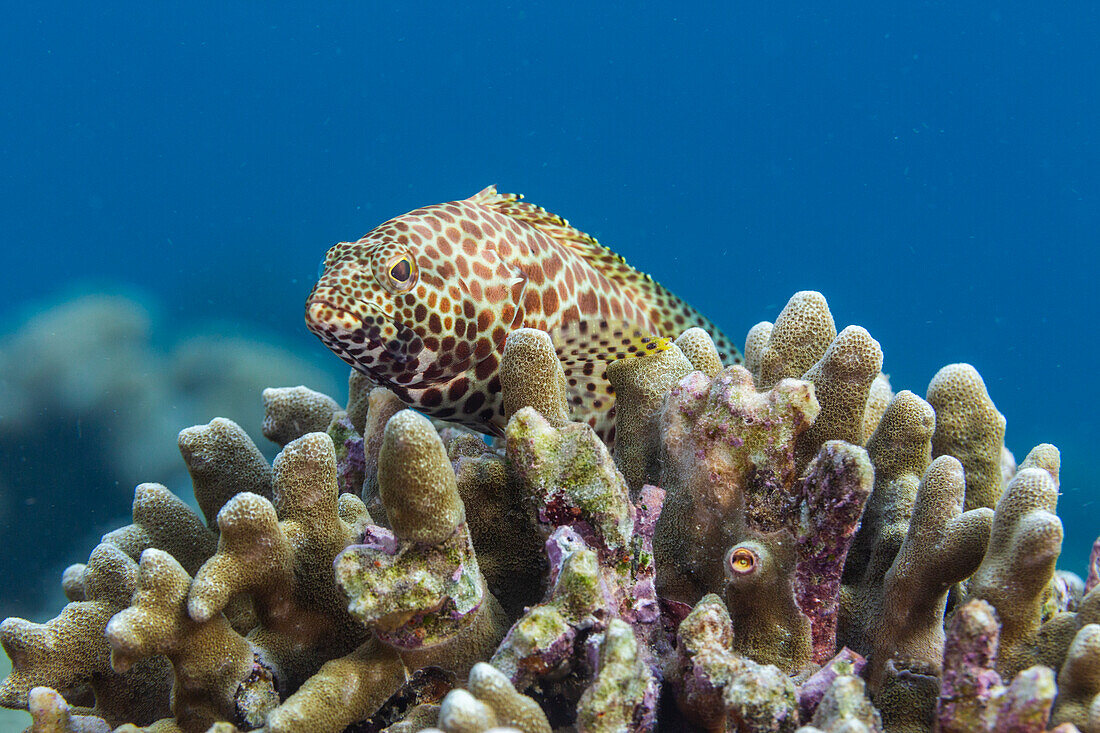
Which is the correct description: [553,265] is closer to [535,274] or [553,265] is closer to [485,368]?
[535,274]

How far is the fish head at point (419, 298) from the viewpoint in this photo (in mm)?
2820

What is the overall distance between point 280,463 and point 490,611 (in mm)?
806

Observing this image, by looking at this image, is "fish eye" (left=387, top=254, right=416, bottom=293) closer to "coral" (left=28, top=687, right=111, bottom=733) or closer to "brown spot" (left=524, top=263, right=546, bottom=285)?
"brown spot" (left=524, top=263, right=546, bottom=285)

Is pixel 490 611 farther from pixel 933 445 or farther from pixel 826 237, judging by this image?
pixel 826 237

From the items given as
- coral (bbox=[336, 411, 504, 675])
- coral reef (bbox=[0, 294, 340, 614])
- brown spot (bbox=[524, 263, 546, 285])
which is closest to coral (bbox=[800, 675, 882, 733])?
coral (bbox=[336, 411, 504, 675])

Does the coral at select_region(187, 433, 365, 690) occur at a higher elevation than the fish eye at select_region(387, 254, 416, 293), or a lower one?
lower

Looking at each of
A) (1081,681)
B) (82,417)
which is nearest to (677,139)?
(82,417)

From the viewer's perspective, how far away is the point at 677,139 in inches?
3971

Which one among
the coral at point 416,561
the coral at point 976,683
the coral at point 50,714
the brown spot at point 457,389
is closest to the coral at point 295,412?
the brown spot at point 457,389

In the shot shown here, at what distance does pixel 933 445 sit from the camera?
2.69m

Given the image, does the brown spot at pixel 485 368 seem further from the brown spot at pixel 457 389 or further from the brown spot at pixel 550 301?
the brown spot at pixel 550 301

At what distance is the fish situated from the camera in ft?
9.44

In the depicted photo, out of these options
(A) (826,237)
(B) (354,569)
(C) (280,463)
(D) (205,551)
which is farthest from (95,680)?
(A) (826,237)

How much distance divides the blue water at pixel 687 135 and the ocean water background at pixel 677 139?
352 millimetres
